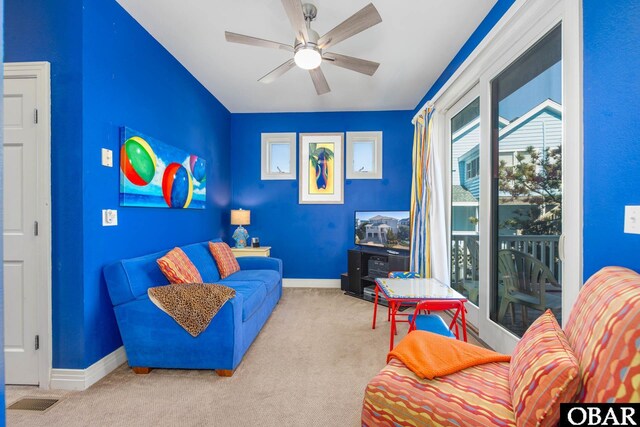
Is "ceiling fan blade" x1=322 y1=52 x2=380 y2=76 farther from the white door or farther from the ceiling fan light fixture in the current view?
the white door

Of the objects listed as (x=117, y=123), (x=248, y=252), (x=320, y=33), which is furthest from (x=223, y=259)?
(x=320, y=33)

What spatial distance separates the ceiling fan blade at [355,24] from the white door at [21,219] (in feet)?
6.86

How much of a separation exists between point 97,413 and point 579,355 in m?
2.44

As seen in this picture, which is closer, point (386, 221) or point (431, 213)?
point (431, 213)

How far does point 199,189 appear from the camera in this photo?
376 cm

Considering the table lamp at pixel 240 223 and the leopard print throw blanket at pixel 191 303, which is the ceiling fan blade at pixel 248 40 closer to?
the leopard print throw blanket at pixel 191 303

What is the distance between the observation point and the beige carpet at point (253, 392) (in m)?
1.73

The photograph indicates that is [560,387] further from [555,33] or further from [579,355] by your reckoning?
[555,33]

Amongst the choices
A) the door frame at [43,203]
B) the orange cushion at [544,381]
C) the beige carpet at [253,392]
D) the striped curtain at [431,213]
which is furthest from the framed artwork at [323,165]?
the orange cushion at [544,381]

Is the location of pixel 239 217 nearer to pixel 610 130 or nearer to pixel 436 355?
pixel 436 355

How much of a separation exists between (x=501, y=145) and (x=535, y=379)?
6.61ft

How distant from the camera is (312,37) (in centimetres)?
229

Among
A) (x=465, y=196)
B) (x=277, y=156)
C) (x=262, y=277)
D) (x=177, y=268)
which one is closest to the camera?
(x=177, y=268)

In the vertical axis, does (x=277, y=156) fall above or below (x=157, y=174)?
above
